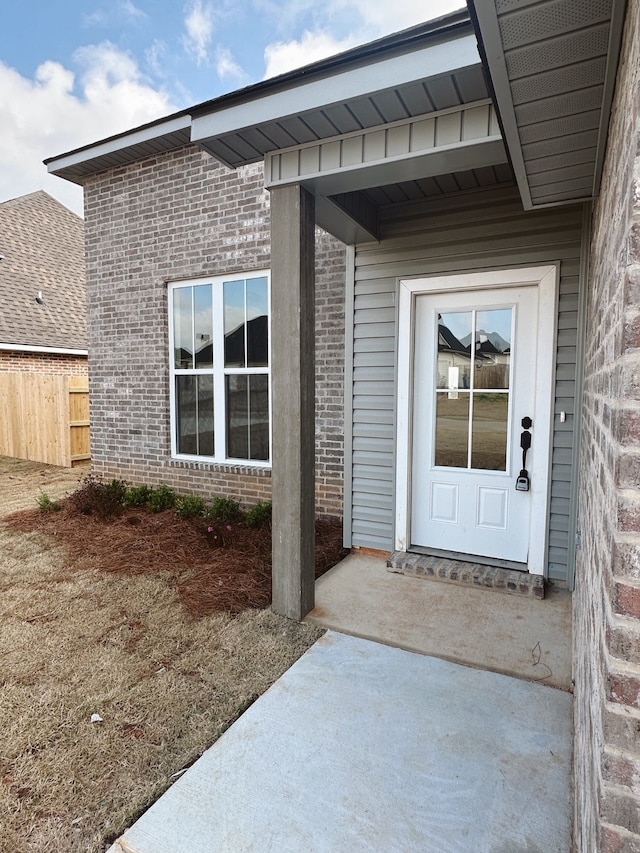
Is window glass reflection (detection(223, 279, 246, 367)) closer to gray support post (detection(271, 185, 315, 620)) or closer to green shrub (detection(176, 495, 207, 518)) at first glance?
green shrub (detection(176, 495, 207, 518))

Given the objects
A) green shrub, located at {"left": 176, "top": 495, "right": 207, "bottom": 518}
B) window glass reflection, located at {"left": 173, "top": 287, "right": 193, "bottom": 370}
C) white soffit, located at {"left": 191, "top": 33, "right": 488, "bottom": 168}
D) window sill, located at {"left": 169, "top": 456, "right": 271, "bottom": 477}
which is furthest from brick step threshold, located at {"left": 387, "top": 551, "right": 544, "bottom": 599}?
window glass reflection, located at {"left": 173, "top": 287, "right": 193, "bottom": 370}

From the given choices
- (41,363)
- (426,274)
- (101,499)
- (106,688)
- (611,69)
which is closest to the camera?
(611,69)

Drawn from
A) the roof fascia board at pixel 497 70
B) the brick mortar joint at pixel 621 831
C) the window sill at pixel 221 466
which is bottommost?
the window sill at pixel 221 466

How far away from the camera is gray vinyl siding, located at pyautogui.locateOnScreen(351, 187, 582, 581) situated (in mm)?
3404

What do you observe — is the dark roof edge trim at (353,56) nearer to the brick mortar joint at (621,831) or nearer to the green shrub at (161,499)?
the brick mortar joint at (621,831)

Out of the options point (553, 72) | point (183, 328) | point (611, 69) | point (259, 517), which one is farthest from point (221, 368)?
point (611, 69)

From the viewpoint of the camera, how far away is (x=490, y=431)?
3764 millimetres

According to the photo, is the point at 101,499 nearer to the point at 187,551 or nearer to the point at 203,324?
the point at 187,551

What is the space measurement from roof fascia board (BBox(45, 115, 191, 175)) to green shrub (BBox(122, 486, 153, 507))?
156 inches

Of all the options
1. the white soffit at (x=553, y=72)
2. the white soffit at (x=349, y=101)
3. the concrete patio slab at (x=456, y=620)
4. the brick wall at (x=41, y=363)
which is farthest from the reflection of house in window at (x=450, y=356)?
the brick wall at (x=41, y=363)

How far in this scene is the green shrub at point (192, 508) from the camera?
5.30 meters

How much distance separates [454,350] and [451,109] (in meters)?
1.82

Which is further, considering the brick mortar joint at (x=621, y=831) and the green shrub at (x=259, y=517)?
the green shrub at (x=259, y=517)

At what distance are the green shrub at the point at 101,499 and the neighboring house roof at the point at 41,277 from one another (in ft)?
21.1
